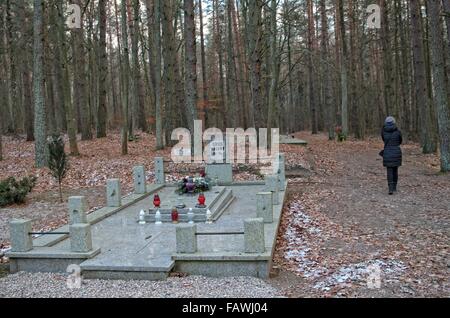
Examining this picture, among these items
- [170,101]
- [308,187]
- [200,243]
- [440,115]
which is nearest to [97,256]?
[200,243]

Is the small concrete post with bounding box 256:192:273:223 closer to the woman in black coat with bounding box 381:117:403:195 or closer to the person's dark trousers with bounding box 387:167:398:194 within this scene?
the woman in black coat with bounding box 381:117:403:195

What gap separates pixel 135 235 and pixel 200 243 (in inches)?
60.7

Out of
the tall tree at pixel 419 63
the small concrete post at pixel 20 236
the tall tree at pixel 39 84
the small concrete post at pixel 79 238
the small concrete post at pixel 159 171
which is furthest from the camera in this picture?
the tall tree at pixel 419 63

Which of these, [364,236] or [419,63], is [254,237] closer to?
[364,236]

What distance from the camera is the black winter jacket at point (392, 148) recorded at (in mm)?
11953

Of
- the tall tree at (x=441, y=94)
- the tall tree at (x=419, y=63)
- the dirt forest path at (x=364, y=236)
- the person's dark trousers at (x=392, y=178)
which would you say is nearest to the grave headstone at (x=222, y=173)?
the dirt forest path at (x=364, y=236)

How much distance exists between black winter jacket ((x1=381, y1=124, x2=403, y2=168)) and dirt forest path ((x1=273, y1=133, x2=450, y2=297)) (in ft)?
2.97

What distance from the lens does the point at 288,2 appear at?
27844mm

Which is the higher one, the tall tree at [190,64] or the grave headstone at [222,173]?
the tall tree at [190,64]

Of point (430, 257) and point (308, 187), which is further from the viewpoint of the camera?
point (308, 187)

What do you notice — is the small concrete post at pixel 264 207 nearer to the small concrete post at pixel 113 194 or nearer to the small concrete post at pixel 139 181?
the small concrete post at pixel 113 194

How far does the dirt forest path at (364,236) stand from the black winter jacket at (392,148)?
2.97ft

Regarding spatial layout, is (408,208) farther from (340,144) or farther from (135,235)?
(340,144)
